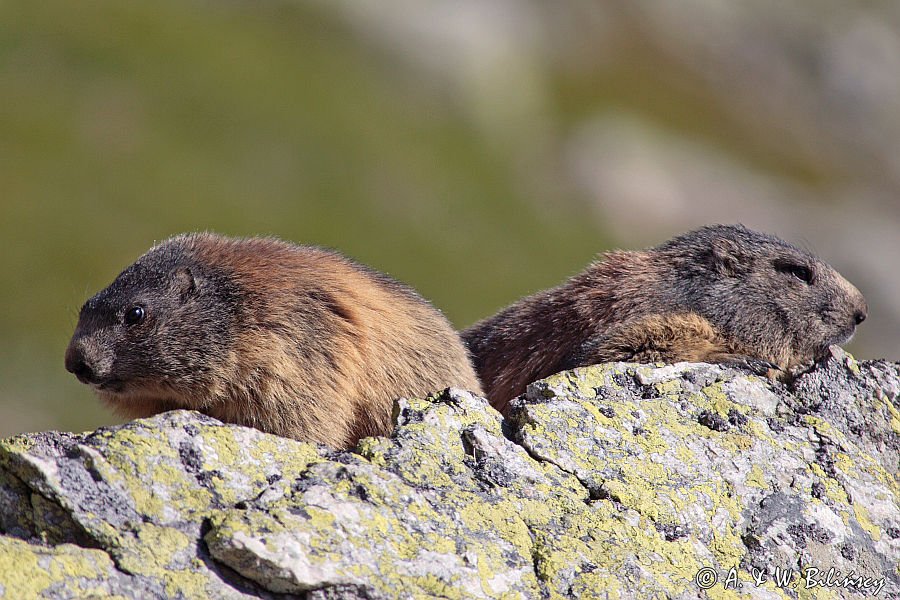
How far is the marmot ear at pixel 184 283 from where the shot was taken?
29.5ft

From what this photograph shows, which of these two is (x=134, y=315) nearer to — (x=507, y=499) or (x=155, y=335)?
(x=155, y=335)

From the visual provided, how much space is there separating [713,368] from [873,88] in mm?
85173

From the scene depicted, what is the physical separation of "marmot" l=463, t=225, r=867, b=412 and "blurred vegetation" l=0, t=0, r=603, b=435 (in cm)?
2145

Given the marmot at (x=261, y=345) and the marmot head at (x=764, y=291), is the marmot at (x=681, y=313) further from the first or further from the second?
the marmot at (x=261, y=345)

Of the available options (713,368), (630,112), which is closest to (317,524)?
(713,368)

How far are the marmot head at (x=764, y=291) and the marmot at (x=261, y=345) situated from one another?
115 inches

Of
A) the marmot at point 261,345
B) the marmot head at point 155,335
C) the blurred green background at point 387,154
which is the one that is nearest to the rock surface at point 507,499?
the marmot at point 261,345

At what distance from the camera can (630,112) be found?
67.5m

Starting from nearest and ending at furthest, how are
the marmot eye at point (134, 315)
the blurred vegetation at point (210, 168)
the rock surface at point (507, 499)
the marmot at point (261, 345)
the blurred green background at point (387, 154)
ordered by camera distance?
the rock surface at point (507, 499), the marmot at point (261, 345), the marmot eye at point (134, 315), the blurred vegetation at point (210, 168), the blurred green background at point (387, 154)

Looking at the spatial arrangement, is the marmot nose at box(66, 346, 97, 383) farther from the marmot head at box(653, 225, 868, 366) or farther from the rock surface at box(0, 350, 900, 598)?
the marmot head at box(653, 225, 868, 366)

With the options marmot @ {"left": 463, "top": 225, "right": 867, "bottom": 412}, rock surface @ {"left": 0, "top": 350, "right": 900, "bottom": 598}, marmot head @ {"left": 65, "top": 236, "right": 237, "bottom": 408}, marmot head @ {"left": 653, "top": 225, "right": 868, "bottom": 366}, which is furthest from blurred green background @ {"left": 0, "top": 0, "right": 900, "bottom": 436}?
rock surface @ {"left": 0, "top": 350, "right": 900, "bottom": 598}

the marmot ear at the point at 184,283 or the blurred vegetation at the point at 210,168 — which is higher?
the blurred vegetation at the point at 210,168

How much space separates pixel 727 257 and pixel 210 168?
1257 inches

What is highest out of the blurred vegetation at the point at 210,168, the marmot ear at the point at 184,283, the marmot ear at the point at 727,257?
the blurred vegetation at the point at 210,168
